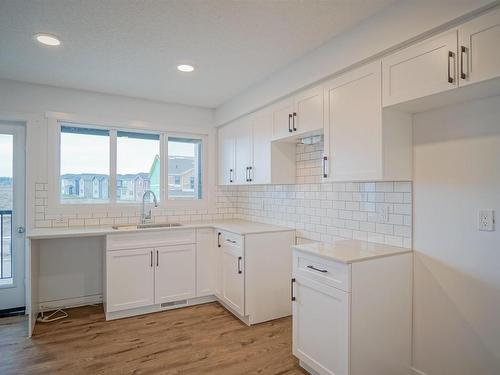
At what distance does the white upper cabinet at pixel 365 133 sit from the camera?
208cm

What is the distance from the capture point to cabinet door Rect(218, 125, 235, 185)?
4.00m

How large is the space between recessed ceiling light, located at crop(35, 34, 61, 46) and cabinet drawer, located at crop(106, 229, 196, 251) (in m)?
1.79

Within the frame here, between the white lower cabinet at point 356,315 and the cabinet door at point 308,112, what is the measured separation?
42.8 inches

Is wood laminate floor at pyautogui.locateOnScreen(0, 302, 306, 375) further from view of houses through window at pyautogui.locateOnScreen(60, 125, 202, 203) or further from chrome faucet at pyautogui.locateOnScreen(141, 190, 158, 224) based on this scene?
view of houses through window at pyautogui.locateOnScreen(60, 125, 202, 203)

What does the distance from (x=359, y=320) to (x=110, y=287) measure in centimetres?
247

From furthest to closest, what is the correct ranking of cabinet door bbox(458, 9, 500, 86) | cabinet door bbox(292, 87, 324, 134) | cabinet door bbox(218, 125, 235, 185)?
1. cabinet door bbox(218, 125, 235, 185)
2. cabinet door bbox(292, 87, 324, 134)
3. cabinet door bbox(458, 9, 500, 86)

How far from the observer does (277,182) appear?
3266mm

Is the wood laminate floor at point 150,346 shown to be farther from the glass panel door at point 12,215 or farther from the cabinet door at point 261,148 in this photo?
the cabinet door at point 261,148

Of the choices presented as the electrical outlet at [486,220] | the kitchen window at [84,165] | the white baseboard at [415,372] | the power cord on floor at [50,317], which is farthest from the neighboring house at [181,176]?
the electrical outlet at [486,220]

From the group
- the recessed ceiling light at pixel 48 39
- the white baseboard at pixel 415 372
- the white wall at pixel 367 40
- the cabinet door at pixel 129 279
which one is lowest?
the white baseboard at pixel 415 372

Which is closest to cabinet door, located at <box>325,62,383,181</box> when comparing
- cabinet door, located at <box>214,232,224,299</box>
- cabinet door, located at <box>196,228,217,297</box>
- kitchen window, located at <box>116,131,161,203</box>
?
cabinet door, located at <box>214,232,224,299</box>

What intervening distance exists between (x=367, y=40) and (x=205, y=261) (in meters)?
2.81

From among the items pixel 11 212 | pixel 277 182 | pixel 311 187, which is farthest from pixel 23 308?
pixel 311 187

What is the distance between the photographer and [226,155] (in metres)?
4.16
